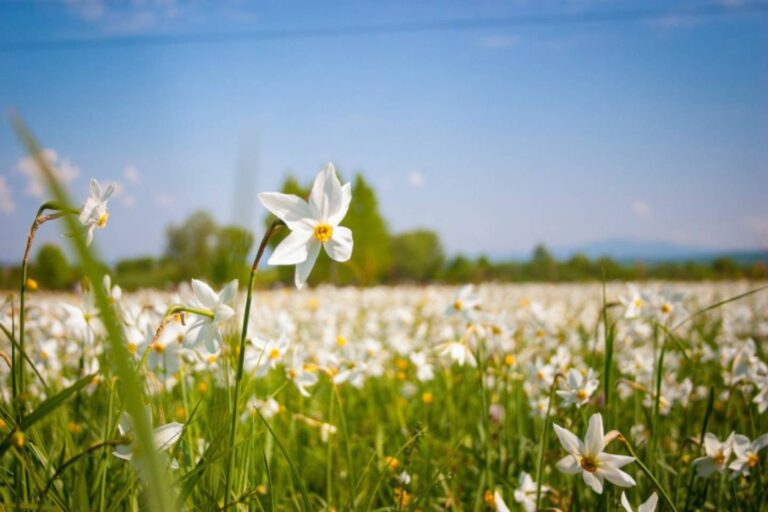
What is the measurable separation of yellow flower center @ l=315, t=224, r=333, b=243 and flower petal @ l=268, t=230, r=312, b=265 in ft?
0.06

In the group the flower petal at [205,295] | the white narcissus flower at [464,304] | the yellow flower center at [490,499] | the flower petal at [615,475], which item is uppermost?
the flower petal at [205,295]

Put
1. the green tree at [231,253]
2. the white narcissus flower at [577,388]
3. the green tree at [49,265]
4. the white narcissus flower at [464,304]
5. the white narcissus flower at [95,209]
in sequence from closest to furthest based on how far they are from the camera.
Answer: the green tree at [231,253]
the white narcissus flower at [95,209]
the white narcissus flower at [577,388]
the white narcissus flower at [464,304]
the green tree at [49,265]

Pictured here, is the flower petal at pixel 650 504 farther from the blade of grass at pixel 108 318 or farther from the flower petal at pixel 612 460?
the blade of grass at pixel 108 318

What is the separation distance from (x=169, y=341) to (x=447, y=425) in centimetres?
152

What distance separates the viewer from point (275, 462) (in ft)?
7.80

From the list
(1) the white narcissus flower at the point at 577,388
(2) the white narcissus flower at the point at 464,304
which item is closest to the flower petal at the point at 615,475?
(1) the white narcissus flower at the point at 577,388

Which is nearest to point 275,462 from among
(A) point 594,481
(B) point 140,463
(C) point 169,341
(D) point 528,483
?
(C) point 169,341

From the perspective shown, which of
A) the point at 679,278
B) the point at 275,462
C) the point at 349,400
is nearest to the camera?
the point at 275,462

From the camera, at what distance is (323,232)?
3.77ft

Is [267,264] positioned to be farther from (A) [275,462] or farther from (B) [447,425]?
(B) [447,425]

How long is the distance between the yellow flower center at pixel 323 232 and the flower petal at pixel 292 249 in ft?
0.06

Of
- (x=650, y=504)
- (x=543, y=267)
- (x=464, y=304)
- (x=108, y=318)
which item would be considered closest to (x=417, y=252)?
(x=543, y=267)

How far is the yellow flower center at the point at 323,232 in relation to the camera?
114 centimetres

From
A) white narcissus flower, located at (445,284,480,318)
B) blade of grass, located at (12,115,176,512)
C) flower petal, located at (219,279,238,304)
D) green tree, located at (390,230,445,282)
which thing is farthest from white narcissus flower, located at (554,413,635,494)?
green tree, located at (390,230,445,282)
